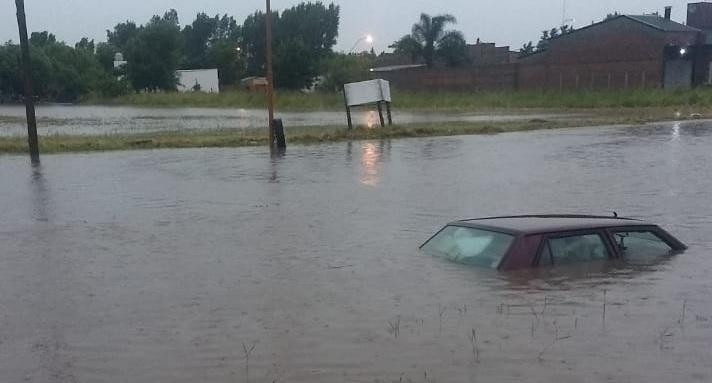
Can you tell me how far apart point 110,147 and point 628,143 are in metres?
17.5

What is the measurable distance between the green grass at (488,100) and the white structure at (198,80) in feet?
94.5

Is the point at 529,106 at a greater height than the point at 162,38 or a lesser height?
A: lesser

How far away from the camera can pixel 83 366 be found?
7035 mm

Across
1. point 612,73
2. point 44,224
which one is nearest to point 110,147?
point 44,224

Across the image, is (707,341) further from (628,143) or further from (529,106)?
(529,106)

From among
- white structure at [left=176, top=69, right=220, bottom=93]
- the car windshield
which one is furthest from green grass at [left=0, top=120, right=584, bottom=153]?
white structure at [left=176, top=69, right=220, bottom=93]

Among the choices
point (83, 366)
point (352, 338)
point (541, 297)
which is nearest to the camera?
point (83, 366)

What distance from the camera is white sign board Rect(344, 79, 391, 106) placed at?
122 feet

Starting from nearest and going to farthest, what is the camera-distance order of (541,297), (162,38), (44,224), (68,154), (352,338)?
1. (352,338)
2. (541,297)
3. (44,224)
4. (68,154)
5. (162,38)

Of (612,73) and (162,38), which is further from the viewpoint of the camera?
(162,38)

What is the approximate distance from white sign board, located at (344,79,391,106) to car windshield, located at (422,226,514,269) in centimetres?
2667

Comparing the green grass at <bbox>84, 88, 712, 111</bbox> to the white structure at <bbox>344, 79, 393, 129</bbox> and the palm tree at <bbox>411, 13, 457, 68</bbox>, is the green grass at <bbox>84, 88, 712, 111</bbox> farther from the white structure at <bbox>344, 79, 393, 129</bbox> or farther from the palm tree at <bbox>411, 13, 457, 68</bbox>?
the white structure at <bbox>344, 79, 393, 129</bbox>

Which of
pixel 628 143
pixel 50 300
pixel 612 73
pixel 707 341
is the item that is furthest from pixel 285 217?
pixel 612 73

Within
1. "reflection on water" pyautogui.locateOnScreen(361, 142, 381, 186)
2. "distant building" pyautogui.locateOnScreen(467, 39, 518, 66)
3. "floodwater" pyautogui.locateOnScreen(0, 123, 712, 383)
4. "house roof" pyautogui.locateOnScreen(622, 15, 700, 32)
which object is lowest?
"reflection on water" pyautogui.locateOnScreen(361, 142, 381, 186)
